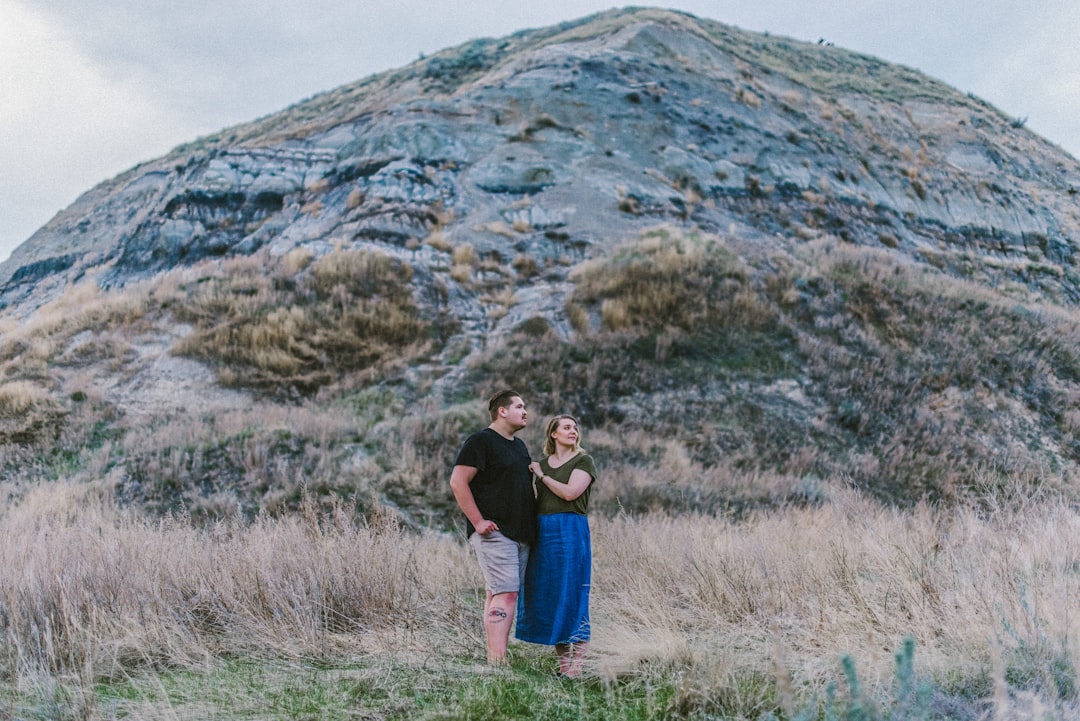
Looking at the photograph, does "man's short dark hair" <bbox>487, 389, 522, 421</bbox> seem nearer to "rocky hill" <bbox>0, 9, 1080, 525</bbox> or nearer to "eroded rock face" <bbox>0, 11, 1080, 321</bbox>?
"rocky hill" <bbox>0, 9, 1080, 525</bbox>

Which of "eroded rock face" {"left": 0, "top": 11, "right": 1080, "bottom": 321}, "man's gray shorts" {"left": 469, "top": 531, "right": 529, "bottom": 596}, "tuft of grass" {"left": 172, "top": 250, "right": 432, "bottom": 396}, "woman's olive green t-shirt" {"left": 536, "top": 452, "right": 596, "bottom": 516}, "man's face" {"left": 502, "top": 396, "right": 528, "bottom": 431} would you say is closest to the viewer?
"man's gray shorts" {"left": 469, "top": 531, "right": 529, "bottom": 596}

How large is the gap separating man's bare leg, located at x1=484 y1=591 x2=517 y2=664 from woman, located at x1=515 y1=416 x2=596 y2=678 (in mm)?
155

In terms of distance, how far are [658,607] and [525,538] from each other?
1024 mm

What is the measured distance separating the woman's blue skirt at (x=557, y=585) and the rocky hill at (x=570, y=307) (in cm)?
265

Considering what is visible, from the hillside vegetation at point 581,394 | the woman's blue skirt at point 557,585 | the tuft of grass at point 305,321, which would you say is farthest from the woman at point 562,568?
the tuft of grass at point 305,321

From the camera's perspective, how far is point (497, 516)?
3.84m

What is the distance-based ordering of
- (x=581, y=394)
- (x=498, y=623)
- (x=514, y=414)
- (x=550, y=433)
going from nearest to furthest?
(x=498, y=623)
(x=514, y=414)
(x=550, y=433)
(x=581, y=394)

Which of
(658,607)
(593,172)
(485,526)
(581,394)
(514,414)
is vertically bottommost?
(658,607)

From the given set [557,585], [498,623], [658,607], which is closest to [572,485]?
[557,585]

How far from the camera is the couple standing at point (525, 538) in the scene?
3734 mm

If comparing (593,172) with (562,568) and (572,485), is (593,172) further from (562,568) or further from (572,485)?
(562,568)

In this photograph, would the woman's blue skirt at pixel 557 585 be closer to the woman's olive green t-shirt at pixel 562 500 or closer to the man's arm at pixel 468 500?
the woman's olive green t-shirt at pixel 562 500

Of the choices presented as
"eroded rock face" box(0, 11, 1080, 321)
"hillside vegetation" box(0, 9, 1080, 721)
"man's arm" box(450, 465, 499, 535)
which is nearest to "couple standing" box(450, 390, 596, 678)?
"man's arm" box(450, 465, 499, 535)

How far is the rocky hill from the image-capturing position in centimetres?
1034
